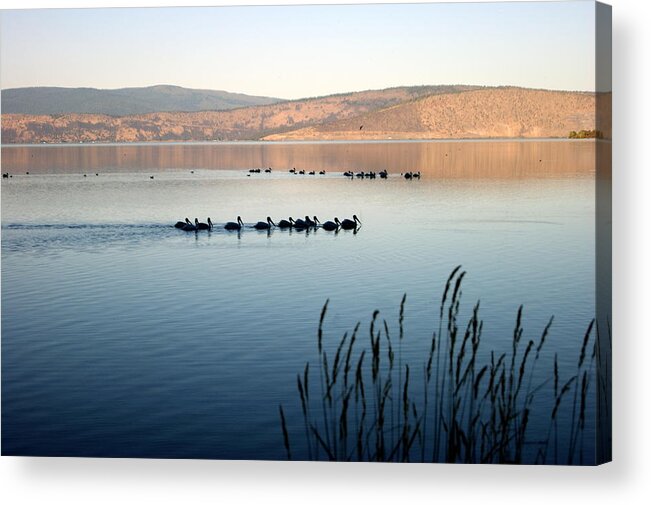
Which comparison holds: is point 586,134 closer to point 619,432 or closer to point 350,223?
point 619,432

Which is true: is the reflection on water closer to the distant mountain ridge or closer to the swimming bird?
the distant mountain ridge

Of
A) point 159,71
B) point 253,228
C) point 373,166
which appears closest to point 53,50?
point 159,71

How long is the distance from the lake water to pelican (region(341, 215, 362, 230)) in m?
0.14

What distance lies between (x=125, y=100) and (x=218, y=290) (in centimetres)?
196

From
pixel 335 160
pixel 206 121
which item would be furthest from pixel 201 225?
pixel 335 160

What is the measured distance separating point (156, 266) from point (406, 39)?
4.63 metres

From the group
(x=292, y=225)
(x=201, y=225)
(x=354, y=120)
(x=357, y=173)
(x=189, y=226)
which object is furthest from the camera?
(x=357, y=173)

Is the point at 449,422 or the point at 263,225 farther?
the point at 263,225

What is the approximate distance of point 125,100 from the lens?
9.62 metres

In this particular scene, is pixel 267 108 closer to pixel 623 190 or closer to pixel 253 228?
pixel 623 190

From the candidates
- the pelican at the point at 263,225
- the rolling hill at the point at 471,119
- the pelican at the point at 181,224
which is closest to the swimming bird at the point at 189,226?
the pelican at the point at 181,224

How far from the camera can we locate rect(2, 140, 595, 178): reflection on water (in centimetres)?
1191

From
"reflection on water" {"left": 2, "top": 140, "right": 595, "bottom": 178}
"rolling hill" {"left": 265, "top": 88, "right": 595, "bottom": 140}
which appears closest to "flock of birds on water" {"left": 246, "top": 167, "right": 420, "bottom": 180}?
"reflection on water" {"left": 2, "top": 140, "right": 595, "bottom": 178}

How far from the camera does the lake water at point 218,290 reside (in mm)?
7469
